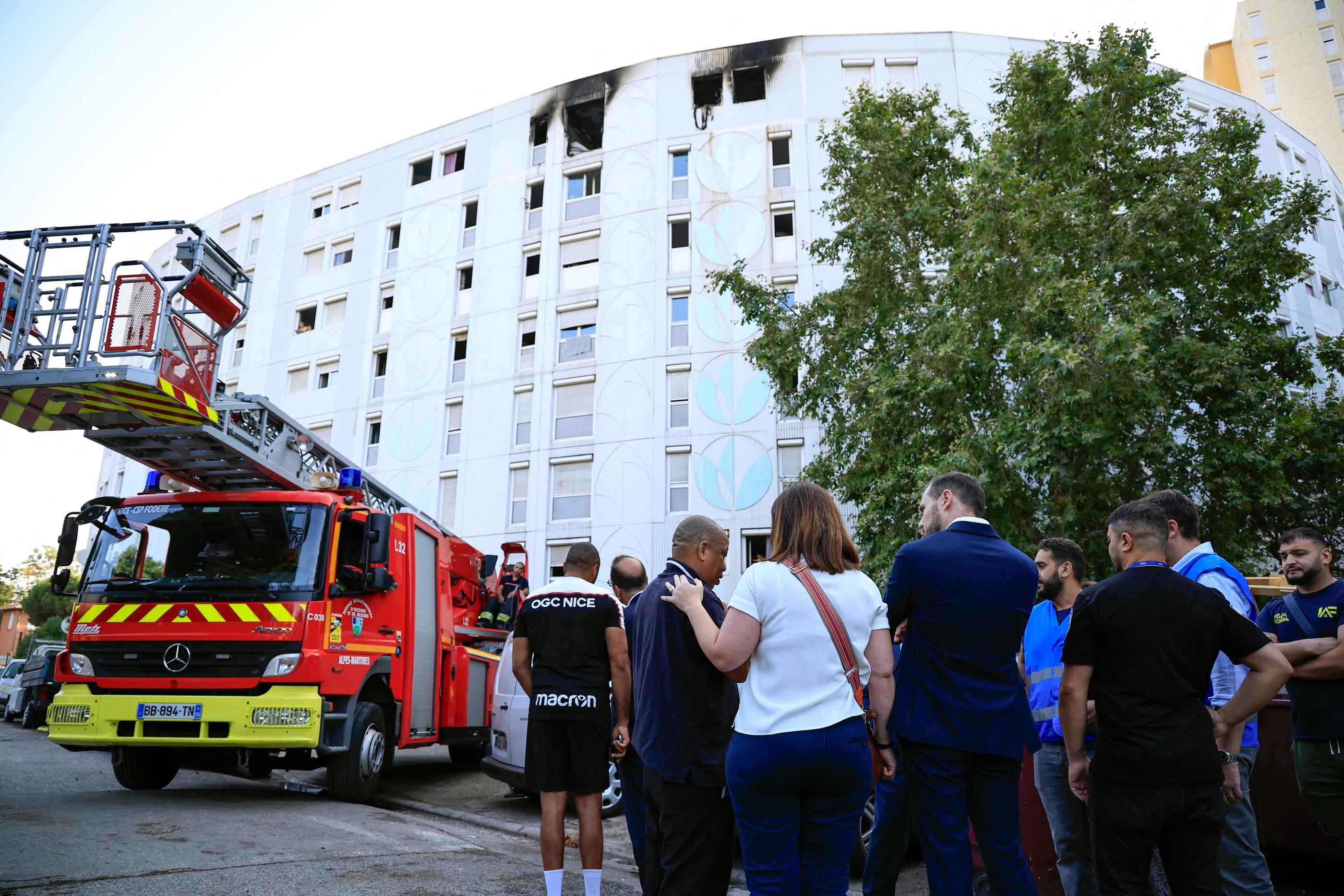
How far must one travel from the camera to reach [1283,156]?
30.1 metres

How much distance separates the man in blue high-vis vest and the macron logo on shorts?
9.37ft

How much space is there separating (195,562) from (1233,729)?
7618 mm

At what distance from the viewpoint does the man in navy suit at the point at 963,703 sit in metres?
3.34

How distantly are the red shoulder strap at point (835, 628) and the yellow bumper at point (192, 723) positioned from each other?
546 centimetres

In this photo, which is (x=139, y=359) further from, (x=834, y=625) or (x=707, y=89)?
(x=707, y=89)

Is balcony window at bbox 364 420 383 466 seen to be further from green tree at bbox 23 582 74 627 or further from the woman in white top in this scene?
the woman in white top

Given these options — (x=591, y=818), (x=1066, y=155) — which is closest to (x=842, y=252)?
(x=1066, y=155)

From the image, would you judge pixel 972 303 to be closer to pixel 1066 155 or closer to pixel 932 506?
pixel 1066 155

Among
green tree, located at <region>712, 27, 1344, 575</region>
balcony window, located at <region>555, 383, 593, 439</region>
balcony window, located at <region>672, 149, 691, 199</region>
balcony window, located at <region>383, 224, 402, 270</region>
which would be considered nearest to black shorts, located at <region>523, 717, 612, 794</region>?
green tree, located at <region>712, 27, 1344, 575</region>

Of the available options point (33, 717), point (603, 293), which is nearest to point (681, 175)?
point (603, 293)

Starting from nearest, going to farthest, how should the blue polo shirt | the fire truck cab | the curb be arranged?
1. the blue polo shirt
2. the curb
3. the fire truck cab

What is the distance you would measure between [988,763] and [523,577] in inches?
385

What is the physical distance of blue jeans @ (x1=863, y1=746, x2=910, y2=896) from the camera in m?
3.98

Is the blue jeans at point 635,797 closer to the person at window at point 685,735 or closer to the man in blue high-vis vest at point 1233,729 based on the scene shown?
the person at window at point 685,735
